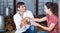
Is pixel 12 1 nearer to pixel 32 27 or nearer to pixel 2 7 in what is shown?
pixel 2 7

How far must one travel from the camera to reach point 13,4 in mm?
4734

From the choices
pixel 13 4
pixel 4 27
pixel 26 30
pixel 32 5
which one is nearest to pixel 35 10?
pixel 32 5

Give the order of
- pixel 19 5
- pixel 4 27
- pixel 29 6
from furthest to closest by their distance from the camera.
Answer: pixel 29 6 → pixel 4 27 → pixel 19 5

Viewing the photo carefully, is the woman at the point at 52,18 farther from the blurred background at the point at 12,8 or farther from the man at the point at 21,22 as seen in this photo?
the blurred background at the point at 12,8

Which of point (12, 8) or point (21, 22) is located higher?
point (12, 8)

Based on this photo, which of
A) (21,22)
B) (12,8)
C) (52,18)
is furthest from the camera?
(12,8)

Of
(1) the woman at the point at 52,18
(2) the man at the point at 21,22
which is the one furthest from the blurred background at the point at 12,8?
(1) the woman at the point at 52,18

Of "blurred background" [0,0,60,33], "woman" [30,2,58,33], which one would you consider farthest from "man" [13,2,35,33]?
"blurred background" [0,0,60,33]

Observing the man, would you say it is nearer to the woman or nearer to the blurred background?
the woman

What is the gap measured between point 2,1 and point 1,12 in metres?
0.26

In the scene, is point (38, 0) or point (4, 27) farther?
point (38, 0)

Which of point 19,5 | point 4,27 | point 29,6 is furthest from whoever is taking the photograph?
point 29,6

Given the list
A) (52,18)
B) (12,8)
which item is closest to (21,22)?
(52,18)

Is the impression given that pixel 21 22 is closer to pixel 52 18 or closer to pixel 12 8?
pixel 52 18
